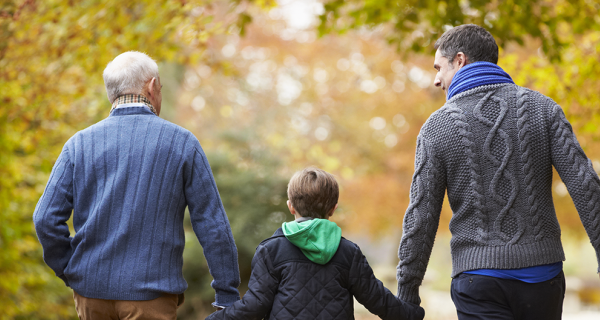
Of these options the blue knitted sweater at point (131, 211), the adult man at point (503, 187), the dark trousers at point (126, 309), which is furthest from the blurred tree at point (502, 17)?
the dark trousers at point (126, 309)

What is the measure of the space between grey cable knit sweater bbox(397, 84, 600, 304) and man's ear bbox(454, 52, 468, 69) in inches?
6.2

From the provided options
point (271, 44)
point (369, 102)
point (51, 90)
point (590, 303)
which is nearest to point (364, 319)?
point (369, 102)

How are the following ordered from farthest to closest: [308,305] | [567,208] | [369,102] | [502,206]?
[369,102] < [567,208] < [308,305] < [502,206]

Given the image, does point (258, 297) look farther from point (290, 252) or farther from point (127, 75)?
point (127, 75)

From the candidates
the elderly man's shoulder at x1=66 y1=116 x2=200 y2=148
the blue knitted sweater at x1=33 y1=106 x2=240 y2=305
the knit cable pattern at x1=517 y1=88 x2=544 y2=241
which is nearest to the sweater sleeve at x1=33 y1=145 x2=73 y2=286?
the blue knitted sweater at x1=33 y1=106 x2=240 y2=305

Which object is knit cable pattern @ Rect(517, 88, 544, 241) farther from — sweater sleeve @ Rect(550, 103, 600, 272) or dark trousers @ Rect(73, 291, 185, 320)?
dark trousers @ Rect(73, 291, 185, 320)

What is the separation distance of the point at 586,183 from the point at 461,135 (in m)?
0.51

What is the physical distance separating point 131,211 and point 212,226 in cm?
34

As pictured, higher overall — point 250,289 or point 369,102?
point 369,102

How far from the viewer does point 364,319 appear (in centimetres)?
1181

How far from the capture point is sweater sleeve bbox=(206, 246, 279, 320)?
2.26 metres

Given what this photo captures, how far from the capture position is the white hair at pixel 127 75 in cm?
235

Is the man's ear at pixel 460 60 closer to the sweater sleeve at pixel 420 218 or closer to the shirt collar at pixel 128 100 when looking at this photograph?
the sweater sleeve at pixel 420 218

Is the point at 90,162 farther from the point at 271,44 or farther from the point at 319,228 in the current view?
the point at 271,44
